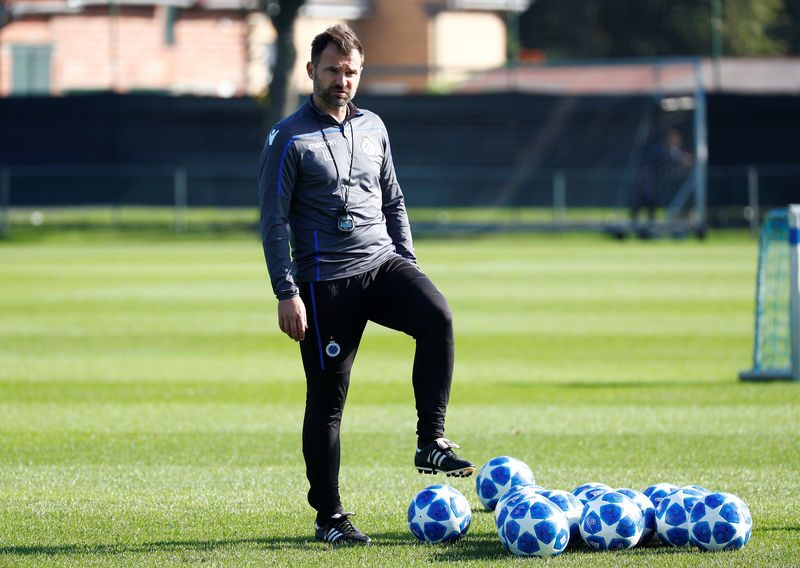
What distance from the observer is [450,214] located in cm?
3366

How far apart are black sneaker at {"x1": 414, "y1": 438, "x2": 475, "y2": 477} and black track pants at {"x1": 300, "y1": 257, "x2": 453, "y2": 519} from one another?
0.17ft

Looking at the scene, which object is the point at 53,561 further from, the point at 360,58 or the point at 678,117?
the point at 678,117

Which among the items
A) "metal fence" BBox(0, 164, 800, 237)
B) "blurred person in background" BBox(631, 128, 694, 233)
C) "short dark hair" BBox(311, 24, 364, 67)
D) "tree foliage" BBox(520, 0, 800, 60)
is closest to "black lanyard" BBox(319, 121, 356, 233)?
"short dark hair" BBox(311, 24, 364, 67)

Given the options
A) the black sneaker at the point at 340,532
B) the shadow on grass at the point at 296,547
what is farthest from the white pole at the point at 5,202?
the black sneaker at the point at 340,532

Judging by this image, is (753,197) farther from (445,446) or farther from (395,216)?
(445,446)

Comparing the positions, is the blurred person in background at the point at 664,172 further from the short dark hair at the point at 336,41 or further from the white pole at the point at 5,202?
the short dark hair at the point at 336,41

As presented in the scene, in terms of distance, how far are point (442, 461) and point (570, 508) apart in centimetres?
58

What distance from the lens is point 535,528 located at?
529cm

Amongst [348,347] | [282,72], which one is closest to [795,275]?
[348,347]

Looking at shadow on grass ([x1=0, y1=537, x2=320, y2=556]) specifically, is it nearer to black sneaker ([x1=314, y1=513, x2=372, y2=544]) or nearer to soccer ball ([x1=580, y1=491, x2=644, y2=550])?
black sneaker ([x1=314, y1=513, x2=372, y2=544])

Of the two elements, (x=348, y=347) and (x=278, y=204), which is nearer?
(x=278, y=204)

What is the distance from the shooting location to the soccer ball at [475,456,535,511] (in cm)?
623

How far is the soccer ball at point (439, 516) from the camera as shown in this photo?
5629mm

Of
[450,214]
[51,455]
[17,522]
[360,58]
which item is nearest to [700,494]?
[360,58]
